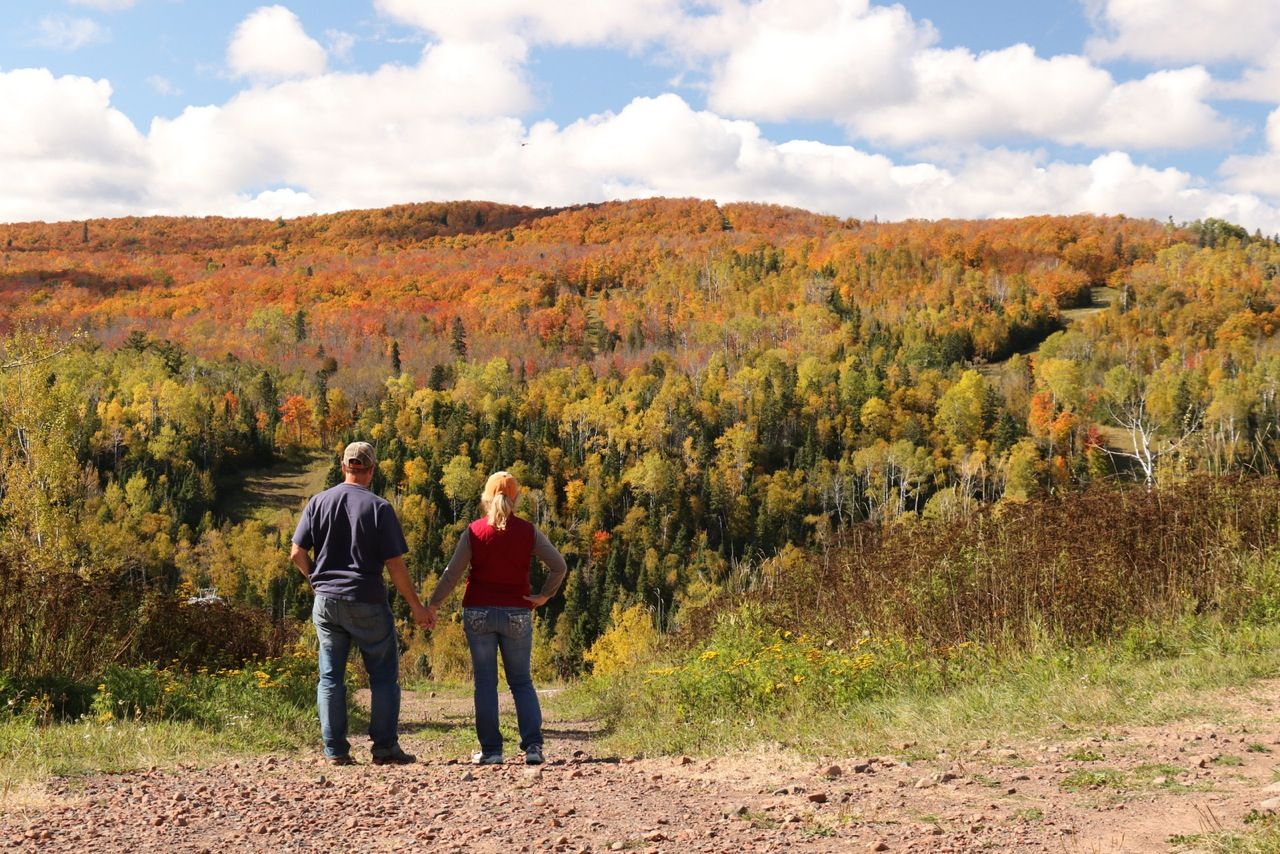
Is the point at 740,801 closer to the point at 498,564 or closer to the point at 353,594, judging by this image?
the point at 498,564

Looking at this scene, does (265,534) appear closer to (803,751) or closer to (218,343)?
(218,343)

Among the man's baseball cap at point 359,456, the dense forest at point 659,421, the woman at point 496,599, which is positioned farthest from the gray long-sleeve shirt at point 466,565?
the dense forest at point 659,421

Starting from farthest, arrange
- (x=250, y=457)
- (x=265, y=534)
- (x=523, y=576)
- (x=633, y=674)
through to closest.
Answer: (x=250, y=457), (x=265, y=534), (x=633, y=674), (x=523, y=576)

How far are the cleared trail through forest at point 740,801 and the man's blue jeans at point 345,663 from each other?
331mm

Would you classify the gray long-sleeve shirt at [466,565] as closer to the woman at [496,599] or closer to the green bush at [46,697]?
the woman at [496,599]

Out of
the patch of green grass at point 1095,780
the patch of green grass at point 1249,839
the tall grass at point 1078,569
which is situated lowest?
the patch of green grass at point 1095,780

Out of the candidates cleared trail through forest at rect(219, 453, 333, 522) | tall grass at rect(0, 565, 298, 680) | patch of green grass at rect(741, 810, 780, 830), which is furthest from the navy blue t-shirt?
cleared trail through forest at rect(219, 453, 333, 522)

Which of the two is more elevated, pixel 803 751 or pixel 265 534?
pixel 803 751

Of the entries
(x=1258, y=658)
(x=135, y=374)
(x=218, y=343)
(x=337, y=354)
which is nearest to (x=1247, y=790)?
(x=1258, y=658)

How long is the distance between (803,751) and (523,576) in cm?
197

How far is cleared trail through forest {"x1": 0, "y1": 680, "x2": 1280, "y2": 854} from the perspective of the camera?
155 inches

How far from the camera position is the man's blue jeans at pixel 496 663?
6129mm

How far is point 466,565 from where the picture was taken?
611cm

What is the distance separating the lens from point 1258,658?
6.48 meters
